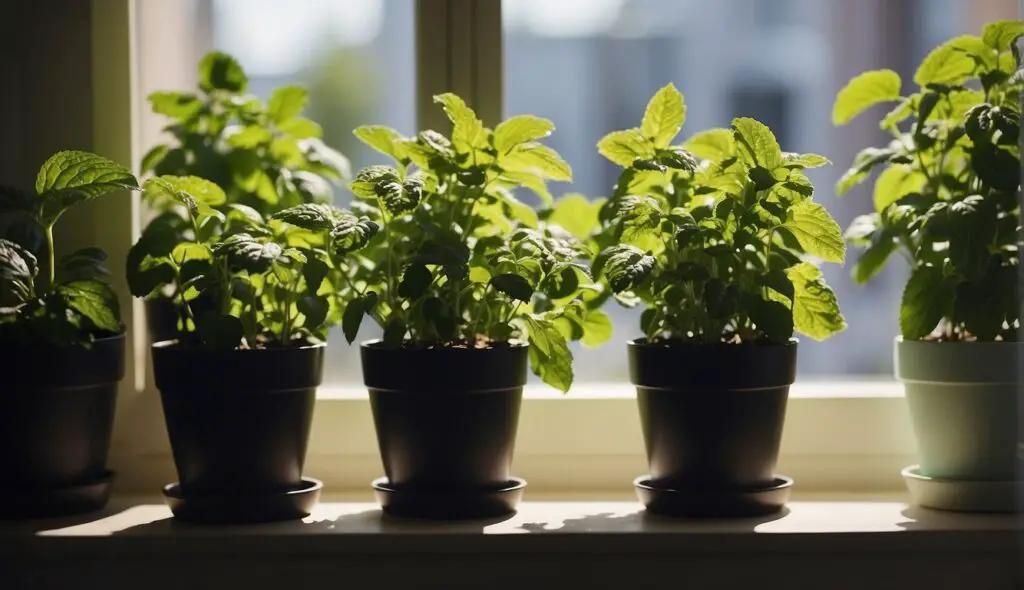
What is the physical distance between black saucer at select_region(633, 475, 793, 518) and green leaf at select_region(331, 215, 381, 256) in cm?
45

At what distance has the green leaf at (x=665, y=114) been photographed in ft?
4.14

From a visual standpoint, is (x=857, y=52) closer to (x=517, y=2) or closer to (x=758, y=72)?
(x=758, y=72)

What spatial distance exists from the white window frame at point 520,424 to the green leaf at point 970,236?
28 cm

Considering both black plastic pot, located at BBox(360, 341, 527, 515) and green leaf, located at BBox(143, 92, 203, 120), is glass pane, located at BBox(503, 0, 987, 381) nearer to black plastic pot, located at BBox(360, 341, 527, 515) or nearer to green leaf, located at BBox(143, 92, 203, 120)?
black plastic pot, located at BBox(360, 341, 527, 515)

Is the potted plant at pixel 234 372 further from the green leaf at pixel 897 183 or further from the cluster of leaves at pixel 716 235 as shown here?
the green leaf at pixel 897 183

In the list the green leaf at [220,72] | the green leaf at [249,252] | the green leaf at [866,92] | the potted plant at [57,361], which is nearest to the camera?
the green leaf at [249,252]

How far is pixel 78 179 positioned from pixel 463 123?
17.7 inches

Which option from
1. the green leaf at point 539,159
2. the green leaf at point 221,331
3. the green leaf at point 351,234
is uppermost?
the green leaf at point 539,159

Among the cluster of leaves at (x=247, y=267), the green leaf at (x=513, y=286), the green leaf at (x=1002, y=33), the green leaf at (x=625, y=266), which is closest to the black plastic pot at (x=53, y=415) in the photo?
the cluster of leaves at (x=247, y=267)

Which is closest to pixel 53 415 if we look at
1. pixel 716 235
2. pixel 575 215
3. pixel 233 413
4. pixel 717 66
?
pixel 233 413

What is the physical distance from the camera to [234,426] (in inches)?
47.8

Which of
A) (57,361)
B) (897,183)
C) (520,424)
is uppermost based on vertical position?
(897,183)

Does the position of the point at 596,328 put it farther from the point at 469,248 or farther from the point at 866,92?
the point at 866,92

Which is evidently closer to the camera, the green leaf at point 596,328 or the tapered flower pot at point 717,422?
the tapered flower pot at point 717,422
